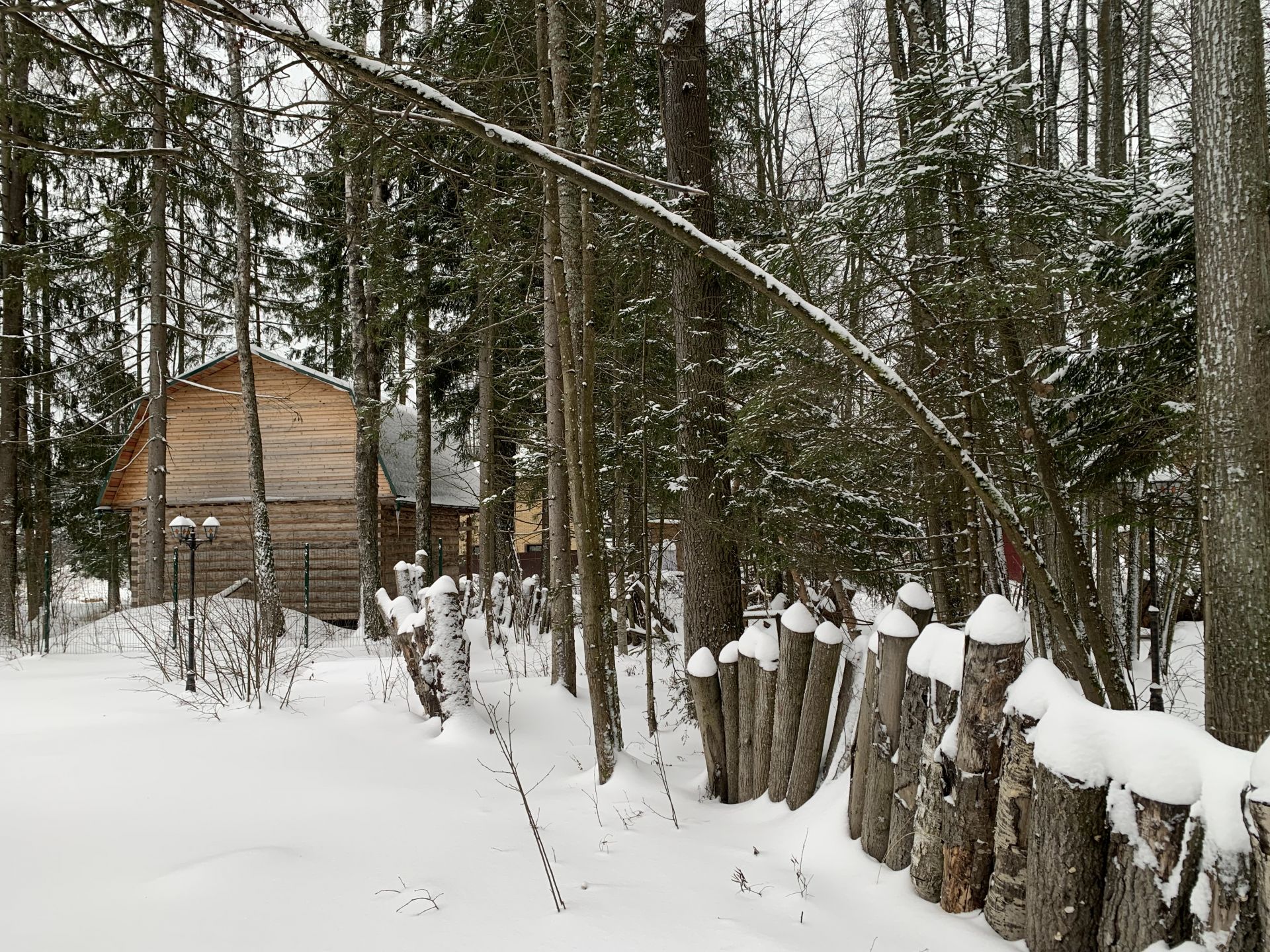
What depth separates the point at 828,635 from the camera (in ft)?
12.2

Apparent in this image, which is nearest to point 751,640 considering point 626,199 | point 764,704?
point 764,704

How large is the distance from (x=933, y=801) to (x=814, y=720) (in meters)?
1.13

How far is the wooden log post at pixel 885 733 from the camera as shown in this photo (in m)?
3.06

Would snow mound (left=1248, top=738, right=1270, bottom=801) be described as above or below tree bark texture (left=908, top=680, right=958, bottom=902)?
above

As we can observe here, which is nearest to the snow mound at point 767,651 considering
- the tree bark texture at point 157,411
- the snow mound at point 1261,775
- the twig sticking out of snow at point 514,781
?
the twig sticking out of snow at point 514,781

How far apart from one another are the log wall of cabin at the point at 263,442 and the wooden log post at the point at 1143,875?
Answer: 55.8ft

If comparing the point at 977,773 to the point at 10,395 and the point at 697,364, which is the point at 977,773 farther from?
the point at 10,395

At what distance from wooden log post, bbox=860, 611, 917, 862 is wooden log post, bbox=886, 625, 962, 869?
51 mm

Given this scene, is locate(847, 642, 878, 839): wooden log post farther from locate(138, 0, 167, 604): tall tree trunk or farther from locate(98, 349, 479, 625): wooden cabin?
locate(98, 349, 479, 625): wooden cabin

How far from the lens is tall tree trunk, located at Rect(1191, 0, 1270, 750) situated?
3109 mm

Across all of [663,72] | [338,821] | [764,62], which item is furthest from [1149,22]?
[338,821]

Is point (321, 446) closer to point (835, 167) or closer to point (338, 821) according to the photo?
point (835, 167)

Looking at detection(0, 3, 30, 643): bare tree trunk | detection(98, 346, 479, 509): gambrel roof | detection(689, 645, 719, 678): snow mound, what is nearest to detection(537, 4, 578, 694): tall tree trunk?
detection(689, 645, 719, 678): snow mound

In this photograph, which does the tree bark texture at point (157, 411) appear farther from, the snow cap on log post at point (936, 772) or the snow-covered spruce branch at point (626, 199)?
the snow-covered spruce branch at point (626, 199)
